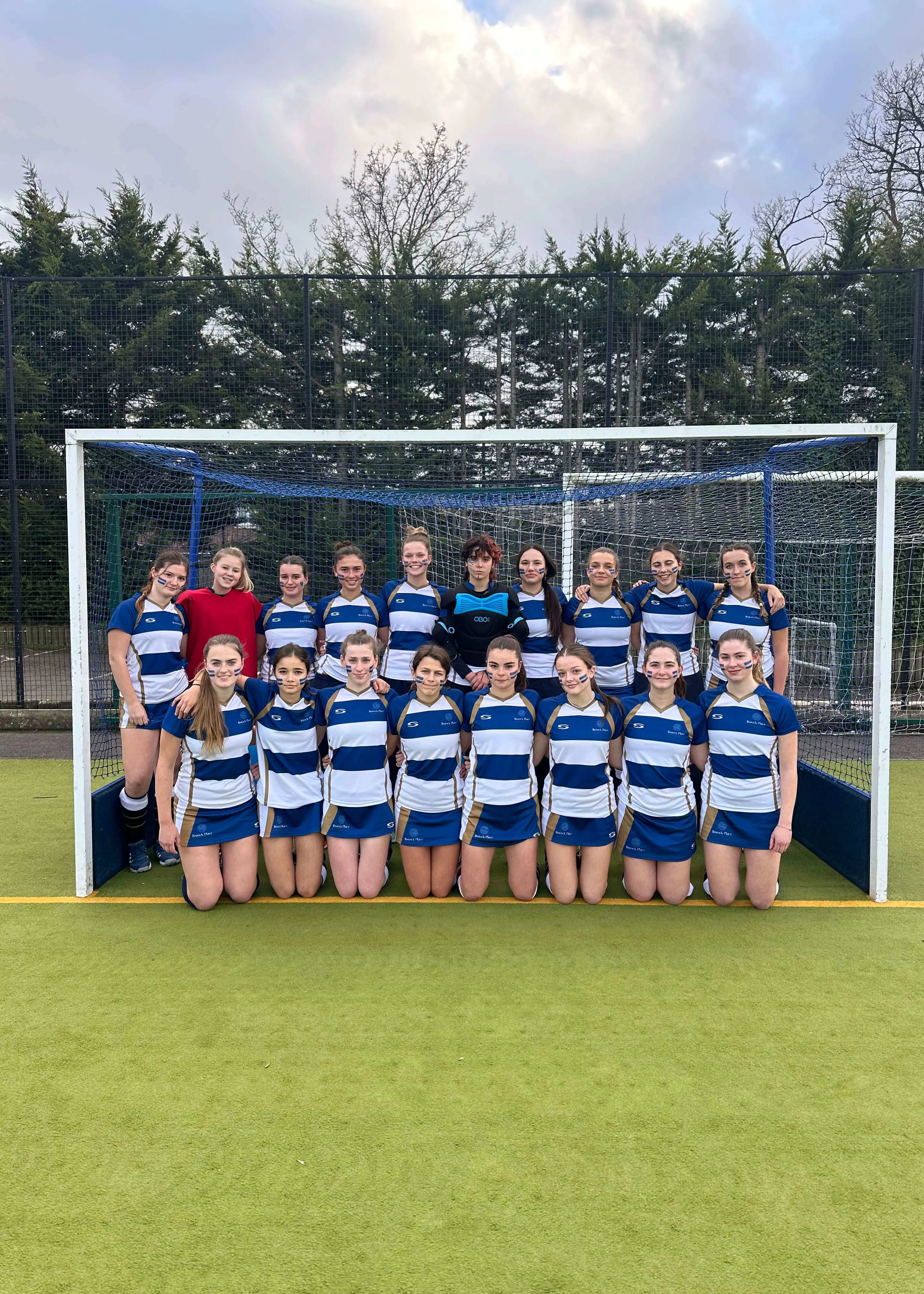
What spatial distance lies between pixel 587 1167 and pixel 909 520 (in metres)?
5.61

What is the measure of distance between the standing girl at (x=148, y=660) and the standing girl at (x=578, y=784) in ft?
5.65

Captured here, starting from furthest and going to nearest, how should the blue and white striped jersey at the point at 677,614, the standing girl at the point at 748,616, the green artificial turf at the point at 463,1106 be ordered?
the blue and white striped jersey at the point at 677,614
the standing girl at the point at 748,616
the green artificial turf at the point at 463,1106

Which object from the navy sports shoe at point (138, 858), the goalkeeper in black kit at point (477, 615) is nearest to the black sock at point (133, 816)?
the navy sports shoe at point (138, 858)

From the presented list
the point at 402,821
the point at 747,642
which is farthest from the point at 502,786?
the point at 747,642

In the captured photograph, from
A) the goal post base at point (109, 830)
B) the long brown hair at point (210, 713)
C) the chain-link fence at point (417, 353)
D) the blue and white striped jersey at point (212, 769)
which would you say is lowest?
the goal post base at point (109, 830)

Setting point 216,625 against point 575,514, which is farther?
point 575,514

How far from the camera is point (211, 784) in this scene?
356cm

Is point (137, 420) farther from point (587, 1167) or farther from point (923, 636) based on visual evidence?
point (587, 1167)

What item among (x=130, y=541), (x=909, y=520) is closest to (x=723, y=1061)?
(x=909, y=520)

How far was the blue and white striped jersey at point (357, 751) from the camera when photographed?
3.66 meters

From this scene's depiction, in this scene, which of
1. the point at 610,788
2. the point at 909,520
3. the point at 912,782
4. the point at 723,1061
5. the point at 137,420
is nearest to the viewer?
the point at 723,1061

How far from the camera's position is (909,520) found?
6.29m

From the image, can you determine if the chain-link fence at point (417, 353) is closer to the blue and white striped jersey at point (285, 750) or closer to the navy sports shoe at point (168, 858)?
the navy sports shoe at point (168, 858)

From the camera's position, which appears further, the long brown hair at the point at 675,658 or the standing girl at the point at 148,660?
the standing girl at the point at 148,660
